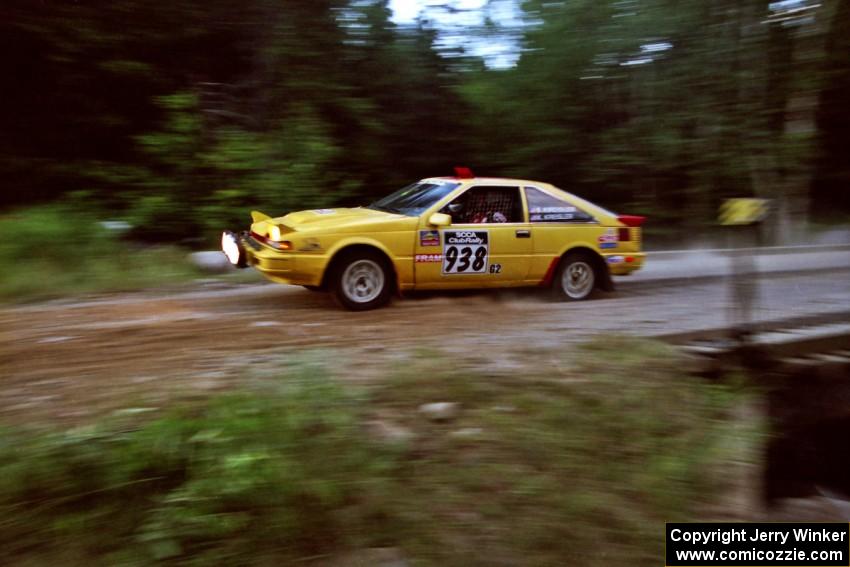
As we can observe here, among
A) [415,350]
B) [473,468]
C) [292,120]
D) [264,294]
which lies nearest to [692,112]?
[415,350]

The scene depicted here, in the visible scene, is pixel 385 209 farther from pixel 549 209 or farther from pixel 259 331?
pixel 259 331

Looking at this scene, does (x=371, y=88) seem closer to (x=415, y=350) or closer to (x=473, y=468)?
(x=415, y=350)

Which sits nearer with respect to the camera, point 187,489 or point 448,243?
point 187,489

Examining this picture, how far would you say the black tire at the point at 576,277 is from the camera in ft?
28.3

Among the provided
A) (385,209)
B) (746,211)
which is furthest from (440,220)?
(746,211)

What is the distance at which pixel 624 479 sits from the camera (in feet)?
14.0

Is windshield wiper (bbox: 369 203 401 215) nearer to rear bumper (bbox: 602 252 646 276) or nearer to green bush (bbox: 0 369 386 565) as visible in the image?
rear bumper (bbox: 602 252 646 276)

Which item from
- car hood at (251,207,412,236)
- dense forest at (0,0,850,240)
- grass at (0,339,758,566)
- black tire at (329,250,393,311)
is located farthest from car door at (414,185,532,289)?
grass at (0,339,758,566)

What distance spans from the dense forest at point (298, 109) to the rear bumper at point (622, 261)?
4.53 ft

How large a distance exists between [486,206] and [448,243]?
70cm

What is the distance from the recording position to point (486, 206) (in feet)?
26.8

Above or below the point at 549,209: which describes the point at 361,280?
below

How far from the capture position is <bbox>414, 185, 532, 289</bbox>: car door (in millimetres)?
7809

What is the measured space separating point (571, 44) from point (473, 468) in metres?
9.97
